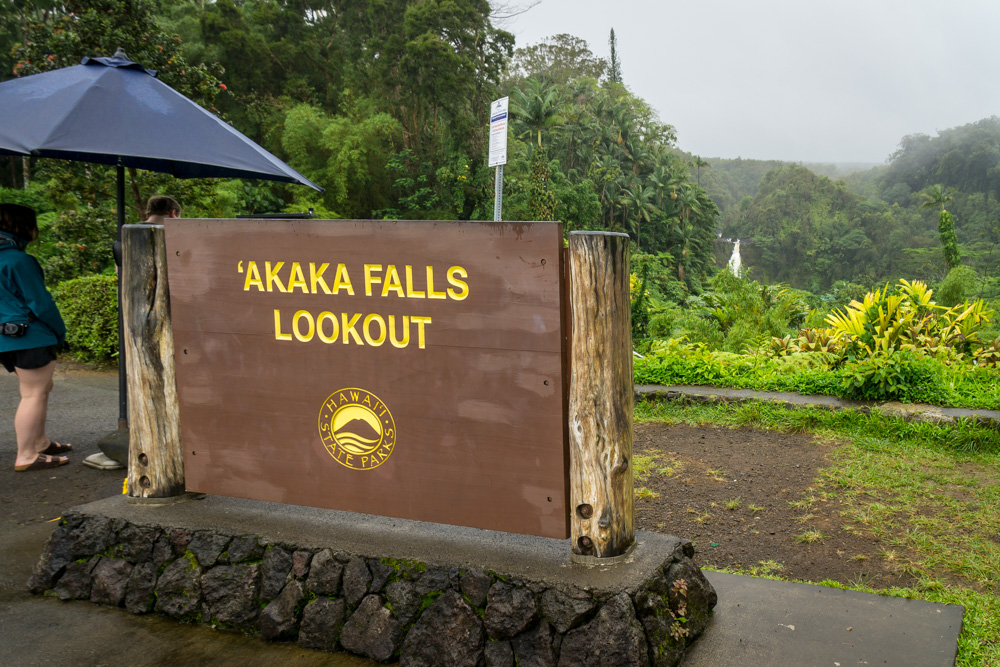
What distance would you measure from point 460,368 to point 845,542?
2.09 meters

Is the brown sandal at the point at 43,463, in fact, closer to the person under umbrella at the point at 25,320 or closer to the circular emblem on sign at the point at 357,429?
the person under umbrella at the point at 25,320

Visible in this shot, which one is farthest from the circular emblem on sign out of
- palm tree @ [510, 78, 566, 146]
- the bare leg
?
palm tree @ [510, 78, 566, 146]

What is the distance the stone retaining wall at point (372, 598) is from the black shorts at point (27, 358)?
150 cm

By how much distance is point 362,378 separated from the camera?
2732mm

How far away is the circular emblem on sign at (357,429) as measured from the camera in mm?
2717

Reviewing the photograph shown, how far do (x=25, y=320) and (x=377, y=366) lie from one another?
2.57 metres

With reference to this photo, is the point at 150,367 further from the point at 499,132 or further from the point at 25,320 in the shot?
the point at 499,132

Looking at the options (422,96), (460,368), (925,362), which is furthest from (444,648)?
(422,96)

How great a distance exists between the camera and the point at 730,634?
2.56 metres

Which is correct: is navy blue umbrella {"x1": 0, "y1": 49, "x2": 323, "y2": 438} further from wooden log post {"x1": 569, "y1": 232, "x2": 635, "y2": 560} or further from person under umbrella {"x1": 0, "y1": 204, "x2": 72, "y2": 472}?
wooden log post {"x1": 569, "y1": 232, "x2": 635, "y2": 560}

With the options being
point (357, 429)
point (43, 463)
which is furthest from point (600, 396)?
point (43, 463)

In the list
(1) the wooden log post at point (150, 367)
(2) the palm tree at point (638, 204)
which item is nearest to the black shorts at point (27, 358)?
(1) the wooden log post at point (150, 367)

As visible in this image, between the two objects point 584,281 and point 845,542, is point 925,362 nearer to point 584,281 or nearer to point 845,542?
point 845,542

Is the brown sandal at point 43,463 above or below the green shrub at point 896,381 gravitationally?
below
